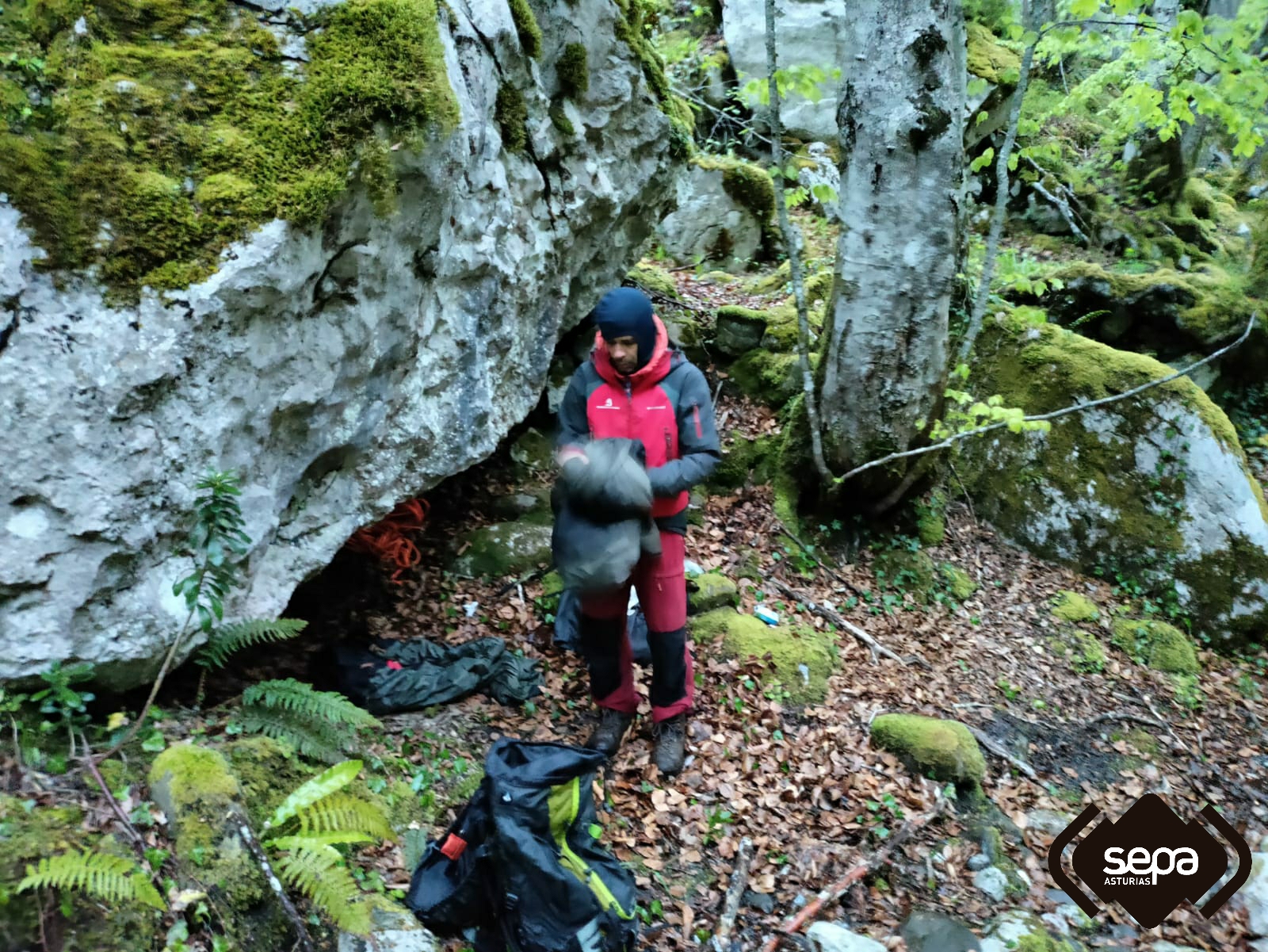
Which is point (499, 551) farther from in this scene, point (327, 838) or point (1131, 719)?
point (1131, 719)

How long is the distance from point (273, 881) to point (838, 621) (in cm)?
444

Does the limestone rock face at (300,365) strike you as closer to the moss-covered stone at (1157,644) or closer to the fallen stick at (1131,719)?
the fallen stick at (1131,719)

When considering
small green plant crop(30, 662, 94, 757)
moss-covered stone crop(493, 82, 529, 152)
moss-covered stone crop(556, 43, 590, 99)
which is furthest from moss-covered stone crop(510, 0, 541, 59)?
small green plant crop(30, 662, 94, 757)

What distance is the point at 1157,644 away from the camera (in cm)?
661

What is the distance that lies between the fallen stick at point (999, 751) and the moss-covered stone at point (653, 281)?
553cm

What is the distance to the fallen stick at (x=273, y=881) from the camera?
2.42 metres

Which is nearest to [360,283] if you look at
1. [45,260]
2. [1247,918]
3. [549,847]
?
[45,260]

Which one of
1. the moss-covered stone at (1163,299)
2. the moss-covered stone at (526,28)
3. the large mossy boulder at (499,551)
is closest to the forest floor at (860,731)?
the large mossy boulder at (499,551)

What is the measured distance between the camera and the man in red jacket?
12.4ft

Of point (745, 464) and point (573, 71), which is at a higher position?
point (573, 71)

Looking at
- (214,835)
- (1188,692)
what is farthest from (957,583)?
(214,835)

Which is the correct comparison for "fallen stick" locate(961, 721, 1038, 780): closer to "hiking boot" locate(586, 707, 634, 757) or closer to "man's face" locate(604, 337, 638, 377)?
"hiking boot" locate(586, 707, 634, 757)

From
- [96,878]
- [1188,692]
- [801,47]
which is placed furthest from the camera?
[801,47]

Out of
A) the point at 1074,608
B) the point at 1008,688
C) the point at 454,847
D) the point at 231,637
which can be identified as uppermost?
the point at 231,637
